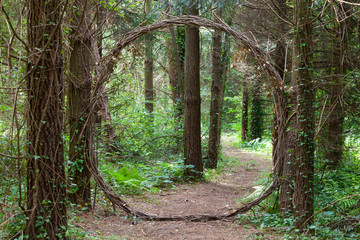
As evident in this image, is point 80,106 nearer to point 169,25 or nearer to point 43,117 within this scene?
point 43,117

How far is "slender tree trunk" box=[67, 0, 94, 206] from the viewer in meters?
5.41

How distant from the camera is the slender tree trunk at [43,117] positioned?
3.52 metres

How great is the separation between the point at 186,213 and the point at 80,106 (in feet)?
9.45

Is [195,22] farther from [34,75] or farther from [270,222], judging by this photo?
[270,222]

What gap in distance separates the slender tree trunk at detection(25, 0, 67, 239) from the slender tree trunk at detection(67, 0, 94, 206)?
1717mm

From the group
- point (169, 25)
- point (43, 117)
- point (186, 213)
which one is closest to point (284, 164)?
point (186, 213)

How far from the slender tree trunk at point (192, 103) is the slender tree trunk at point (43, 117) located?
546 cm

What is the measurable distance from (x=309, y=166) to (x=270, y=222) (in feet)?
4.71

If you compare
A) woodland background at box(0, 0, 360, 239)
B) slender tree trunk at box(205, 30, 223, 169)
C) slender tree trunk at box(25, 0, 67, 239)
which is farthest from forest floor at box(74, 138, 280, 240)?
slender tree trunk at box(25, 0, 67, 239)

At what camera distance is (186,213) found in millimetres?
A: 6453

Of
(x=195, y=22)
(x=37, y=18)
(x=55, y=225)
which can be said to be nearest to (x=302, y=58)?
(x=195, y=22)

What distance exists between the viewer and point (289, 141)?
5348mm

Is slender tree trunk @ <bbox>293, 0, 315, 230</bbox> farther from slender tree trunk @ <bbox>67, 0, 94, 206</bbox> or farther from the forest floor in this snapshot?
slender tree trunk @ <bbox>67, 0, 94, 206</bbox>

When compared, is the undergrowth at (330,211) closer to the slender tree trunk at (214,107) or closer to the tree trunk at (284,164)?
the tree trunk at (284,164)
